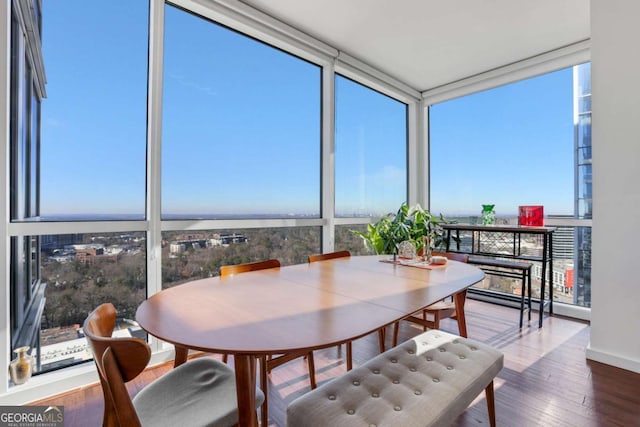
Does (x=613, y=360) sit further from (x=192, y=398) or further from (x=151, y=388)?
(x=151, y=388)

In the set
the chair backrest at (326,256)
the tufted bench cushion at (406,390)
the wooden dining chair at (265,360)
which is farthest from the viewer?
the chair backrest at (326,256)

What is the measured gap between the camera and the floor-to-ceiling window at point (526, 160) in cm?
341

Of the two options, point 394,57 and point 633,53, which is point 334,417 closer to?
point 633,53

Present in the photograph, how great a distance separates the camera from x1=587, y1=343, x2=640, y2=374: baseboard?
2.22 m

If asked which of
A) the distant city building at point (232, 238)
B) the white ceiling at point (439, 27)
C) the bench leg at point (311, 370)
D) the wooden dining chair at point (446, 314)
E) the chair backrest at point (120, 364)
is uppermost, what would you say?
the white ceiling at point (439, 27)

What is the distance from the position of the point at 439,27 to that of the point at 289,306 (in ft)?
10.0

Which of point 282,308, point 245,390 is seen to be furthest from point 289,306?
point 245,390

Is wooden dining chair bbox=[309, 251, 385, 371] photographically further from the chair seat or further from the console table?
the console table

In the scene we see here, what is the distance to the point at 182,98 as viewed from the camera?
2576mm

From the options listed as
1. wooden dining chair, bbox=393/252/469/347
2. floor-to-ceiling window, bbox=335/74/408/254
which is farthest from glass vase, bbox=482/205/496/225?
wooden dining chair, bbox=393/252/469/347

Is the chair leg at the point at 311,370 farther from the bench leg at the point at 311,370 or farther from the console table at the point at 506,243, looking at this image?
the console table at the point at 506,243

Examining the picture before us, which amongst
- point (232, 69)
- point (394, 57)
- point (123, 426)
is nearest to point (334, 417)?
point (123, 426)

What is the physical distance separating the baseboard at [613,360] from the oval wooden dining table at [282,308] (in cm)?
142

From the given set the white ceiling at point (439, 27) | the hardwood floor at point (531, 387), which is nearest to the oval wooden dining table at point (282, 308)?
the hardwood floor at point (531, 387)
